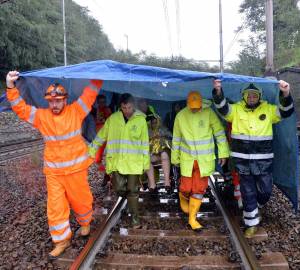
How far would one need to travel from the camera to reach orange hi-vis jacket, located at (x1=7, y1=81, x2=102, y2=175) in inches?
178

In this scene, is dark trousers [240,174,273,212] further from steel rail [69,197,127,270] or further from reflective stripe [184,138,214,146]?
steel rail [69,197,127,270]

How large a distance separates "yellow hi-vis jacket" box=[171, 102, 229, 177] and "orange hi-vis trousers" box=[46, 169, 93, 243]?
Result: 146cm

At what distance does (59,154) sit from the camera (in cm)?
451

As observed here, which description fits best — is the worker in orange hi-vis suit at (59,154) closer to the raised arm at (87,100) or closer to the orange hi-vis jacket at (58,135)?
the orange hi-vis jacket at (58,135)

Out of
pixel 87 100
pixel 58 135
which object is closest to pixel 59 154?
pixel 58 135

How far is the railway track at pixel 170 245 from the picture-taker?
413cm

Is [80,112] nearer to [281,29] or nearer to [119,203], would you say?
[119,203]

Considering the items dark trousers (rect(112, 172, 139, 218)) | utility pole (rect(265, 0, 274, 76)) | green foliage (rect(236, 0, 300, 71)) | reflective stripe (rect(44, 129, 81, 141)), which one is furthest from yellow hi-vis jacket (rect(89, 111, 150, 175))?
green foliage (rect(236, 0, 300, 71))

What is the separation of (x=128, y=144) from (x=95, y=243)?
4.62 feet

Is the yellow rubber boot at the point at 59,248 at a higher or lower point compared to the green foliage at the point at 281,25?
lower

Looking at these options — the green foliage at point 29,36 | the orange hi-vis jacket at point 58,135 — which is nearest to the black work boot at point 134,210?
the orange hi-vis jacket at point 58,135

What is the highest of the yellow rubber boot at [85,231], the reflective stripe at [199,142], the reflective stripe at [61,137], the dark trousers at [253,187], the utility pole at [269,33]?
the utility pole at [269,33]

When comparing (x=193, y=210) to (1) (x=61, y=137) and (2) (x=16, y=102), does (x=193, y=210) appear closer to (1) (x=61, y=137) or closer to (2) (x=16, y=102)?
(1) (x=61, y=137)

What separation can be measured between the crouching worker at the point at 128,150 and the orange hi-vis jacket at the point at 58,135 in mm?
698
